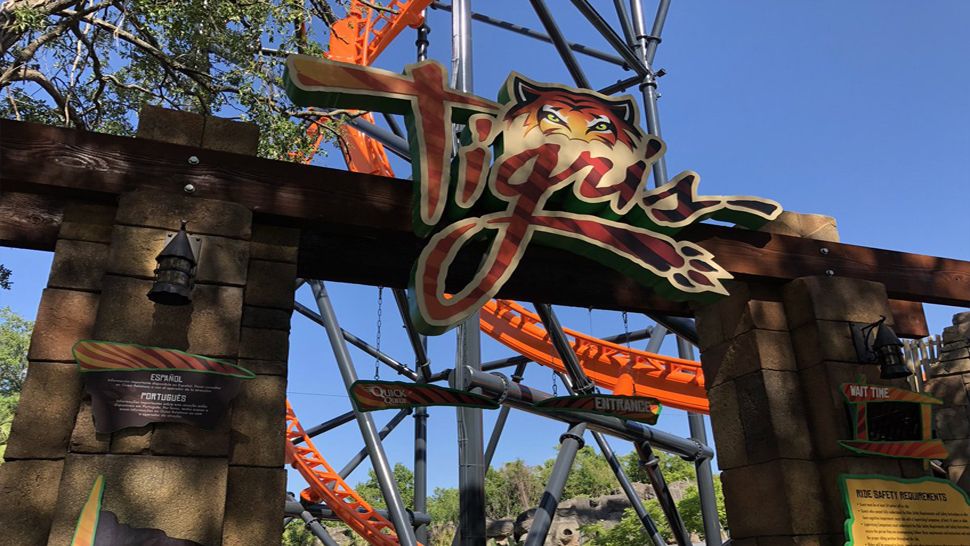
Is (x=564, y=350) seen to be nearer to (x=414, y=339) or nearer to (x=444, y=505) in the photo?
(x=414, y=339)

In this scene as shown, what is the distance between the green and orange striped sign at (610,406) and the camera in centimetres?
525

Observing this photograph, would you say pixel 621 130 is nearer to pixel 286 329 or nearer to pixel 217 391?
pixel 286 329

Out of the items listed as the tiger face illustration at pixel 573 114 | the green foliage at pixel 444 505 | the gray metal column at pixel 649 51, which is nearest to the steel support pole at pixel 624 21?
the gray metal column at pixel 649 51

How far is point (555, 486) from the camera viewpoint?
917 centimetres

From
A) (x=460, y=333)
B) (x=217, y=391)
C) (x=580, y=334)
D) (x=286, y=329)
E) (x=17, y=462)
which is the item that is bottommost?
(x=17, y=462)

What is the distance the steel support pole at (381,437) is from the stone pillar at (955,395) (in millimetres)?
10939

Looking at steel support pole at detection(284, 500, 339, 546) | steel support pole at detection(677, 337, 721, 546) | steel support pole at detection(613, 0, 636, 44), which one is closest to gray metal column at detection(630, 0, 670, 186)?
steel support pole at detection(613, 0, 636, 44)

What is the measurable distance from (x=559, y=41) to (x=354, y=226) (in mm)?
6528

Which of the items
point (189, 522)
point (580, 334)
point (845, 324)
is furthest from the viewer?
point (580, 334)

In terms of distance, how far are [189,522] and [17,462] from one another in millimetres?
860

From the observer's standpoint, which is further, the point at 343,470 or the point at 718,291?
the point at 343,470

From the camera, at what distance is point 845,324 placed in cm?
527

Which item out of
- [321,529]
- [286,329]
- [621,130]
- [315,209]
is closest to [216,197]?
[315,209]

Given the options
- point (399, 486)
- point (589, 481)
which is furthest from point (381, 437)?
point (589, 481)
